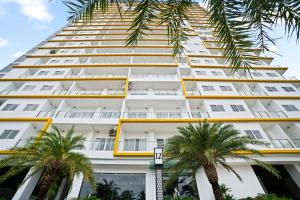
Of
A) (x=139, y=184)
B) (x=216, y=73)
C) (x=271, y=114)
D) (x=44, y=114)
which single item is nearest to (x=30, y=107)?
(x=44, y=114)

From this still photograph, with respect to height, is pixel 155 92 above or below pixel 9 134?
above

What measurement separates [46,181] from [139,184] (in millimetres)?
6640

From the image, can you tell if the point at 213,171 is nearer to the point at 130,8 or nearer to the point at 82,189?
the point at 82,189

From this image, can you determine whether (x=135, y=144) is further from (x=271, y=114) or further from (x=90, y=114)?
(x=271, y=114)

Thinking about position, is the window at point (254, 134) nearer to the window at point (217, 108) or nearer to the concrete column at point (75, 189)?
the window at point (217, 108)

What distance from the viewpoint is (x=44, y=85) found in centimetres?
2194

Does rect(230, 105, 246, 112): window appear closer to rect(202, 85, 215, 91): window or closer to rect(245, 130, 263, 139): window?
rect(245, 130, 263, 139): window

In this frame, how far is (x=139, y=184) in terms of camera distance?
535 inches

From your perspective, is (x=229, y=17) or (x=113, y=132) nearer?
(x=229, y=17)

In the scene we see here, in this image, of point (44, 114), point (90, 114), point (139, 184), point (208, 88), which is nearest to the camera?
point (139, 184)

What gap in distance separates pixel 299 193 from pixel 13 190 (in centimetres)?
2478

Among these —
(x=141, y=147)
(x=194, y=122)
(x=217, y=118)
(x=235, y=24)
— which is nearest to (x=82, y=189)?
(x=141, y=147)

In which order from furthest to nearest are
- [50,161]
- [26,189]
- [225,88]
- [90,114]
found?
[225,88]
[90,114]
[26,189]
[50,161]

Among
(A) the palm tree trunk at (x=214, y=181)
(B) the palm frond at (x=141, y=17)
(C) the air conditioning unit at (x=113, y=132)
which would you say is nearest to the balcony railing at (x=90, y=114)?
(C) the air conditioning unit at (x=113, y=132)
